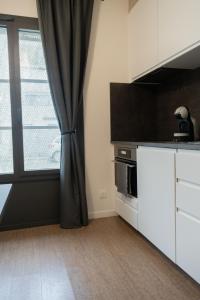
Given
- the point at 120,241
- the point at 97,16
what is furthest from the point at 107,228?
the point at 97,16

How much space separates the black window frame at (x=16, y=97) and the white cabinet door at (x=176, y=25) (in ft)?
4.45

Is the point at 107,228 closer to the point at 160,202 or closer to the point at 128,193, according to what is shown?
the point at 128,193

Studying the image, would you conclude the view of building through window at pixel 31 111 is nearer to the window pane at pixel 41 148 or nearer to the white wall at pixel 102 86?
the window pane at pixel 41 148

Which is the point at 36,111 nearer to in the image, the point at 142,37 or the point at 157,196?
the point at 142,37

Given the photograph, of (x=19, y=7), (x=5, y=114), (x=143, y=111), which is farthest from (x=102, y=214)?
(x=19, y=7)

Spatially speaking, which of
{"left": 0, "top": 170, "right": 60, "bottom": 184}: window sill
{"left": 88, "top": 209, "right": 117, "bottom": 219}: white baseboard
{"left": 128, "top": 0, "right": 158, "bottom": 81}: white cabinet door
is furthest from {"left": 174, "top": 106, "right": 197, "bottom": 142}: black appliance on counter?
{"left": 0, "top": 170, "right": 60, "bottom": 184}: window sill

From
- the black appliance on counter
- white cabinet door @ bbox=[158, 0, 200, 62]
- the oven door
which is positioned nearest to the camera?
white cabinet door @ bbox=[158, 0, 200, 62]

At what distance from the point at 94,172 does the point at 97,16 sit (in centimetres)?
185

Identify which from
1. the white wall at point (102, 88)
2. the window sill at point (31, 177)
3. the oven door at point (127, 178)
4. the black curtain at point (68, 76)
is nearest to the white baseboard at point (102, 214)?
the white wall at point (102, 88)

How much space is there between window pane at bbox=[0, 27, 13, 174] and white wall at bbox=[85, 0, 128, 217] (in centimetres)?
87

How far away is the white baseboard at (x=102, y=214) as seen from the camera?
2988 millimetres

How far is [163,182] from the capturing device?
189cm

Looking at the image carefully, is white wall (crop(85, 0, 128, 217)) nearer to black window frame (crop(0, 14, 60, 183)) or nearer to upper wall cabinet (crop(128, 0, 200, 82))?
upper wall cabinet (crop(128, 0, 200, 82))

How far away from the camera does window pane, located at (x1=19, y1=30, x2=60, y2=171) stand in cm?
272
